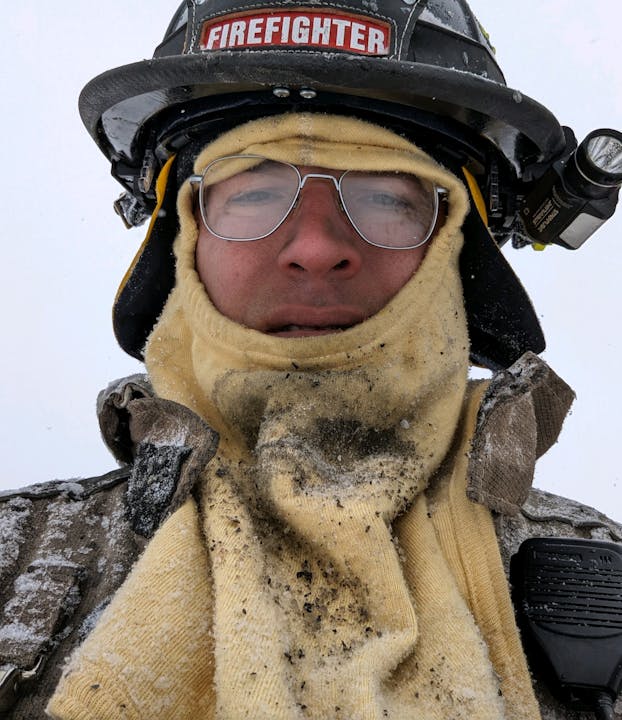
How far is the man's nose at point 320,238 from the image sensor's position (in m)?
1.78

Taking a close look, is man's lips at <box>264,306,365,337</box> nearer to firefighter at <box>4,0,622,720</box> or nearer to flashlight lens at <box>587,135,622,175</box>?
firefighter at <box>4,0,622,720</box>

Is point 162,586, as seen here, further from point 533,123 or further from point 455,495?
point 533,123

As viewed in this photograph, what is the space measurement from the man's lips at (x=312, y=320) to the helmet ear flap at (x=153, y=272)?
646mm

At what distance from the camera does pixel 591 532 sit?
6.36 feet

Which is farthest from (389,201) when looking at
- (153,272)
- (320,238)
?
(153,272)

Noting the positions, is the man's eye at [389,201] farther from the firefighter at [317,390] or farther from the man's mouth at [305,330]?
the man's mouth at [305,330]

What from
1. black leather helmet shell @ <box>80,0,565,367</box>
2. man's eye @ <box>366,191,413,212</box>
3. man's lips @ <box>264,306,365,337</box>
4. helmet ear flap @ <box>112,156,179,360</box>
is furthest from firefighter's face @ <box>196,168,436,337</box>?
helmet ear flap @ <box>112,156,179,360</box>

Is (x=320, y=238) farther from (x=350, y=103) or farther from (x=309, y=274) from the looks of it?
(x=350, y=103)

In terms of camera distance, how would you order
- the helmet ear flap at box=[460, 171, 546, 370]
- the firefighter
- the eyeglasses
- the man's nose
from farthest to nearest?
the helmet ear flap at box=[460, 171, 546, 370], the eyeglasses, the man's nose, the firefighter

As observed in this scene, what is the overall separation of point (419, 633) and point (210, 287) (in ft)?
3.47

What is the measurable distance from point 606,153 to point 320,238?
851 millimetres

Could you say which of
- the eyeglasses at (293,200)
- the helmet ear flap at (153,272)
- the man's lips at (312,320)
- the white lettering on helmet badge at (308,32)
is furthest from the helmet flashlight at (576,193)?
the helmet ear flap at (153,272)

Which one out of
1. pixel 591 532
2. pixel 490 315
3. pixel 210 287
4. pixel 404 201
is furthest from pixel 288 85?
pixel 591 532

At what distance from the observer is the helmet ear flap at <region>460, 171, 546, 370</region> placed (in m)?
2.17
